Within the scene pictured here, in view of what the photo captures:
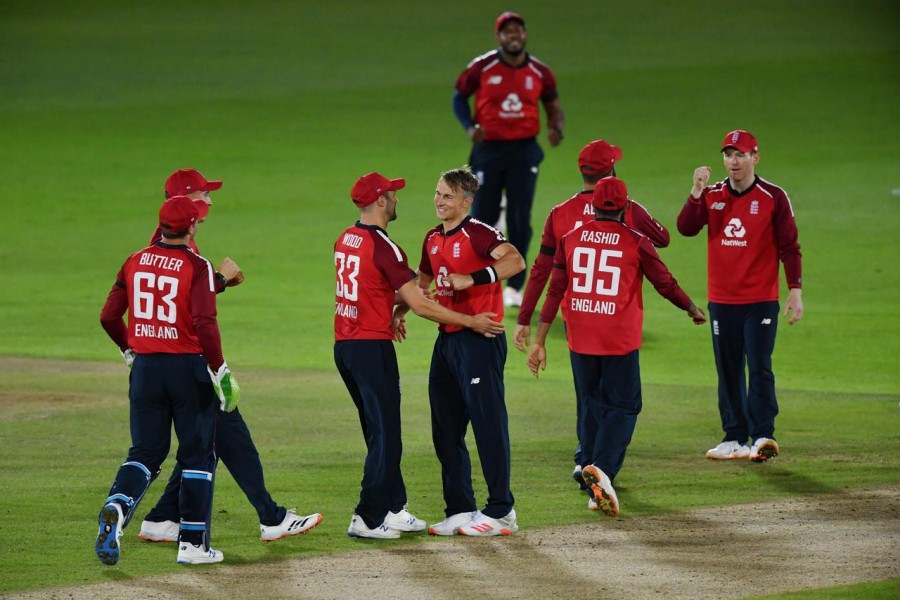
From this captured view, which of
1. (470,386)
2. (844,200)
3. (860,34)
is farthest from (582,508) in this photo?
(860,34)

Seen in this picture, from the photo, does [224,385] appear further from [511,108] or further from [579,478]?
[511,108]

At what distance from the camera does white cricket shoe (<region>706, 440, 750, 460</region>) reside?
35.6ft

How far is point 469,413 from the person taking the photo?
29.1 ft

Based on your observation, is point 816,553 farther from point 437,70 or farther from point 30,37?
point 30,37

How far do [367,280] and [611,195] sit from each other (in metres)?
1.67

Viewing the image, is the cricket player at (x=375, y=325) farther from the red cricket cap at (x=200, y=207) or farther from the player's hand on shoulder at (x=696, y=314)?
the player's hand on shoulder at (x=696, y=314)

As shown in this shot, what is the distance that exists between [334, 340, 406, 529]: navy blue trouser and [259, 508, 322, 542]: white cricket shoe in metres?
0.29

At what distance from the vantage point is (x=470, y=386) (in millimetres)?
8797

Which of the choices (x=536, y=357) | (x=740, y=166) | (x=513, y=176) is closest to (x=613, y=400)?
(x=536, y=357)

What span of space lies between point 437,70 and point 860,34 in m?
10.0

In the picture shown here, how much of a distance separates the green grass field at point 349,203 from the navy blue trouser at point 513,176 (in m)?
1.15

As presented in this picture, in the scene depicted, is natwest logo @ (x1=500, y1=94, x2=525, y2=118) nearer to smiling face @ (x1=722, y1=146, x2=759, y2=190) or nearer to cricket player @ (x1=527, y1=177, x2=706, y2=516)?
smiling face @ (x1=722, y1=146, x2=759, y2=190)

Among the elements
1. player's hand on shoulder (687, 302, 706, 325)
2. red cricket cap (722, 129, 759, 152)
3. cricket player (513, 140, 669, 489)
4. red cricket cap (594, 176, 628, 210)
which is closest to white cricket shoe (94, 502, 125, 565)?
cricket player (513, 140, 669, 489)

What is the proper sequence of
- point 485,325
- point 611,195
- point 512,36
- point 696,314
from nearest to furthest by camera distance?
point 485,325
point 611,195
point 696,314
point 512,36
